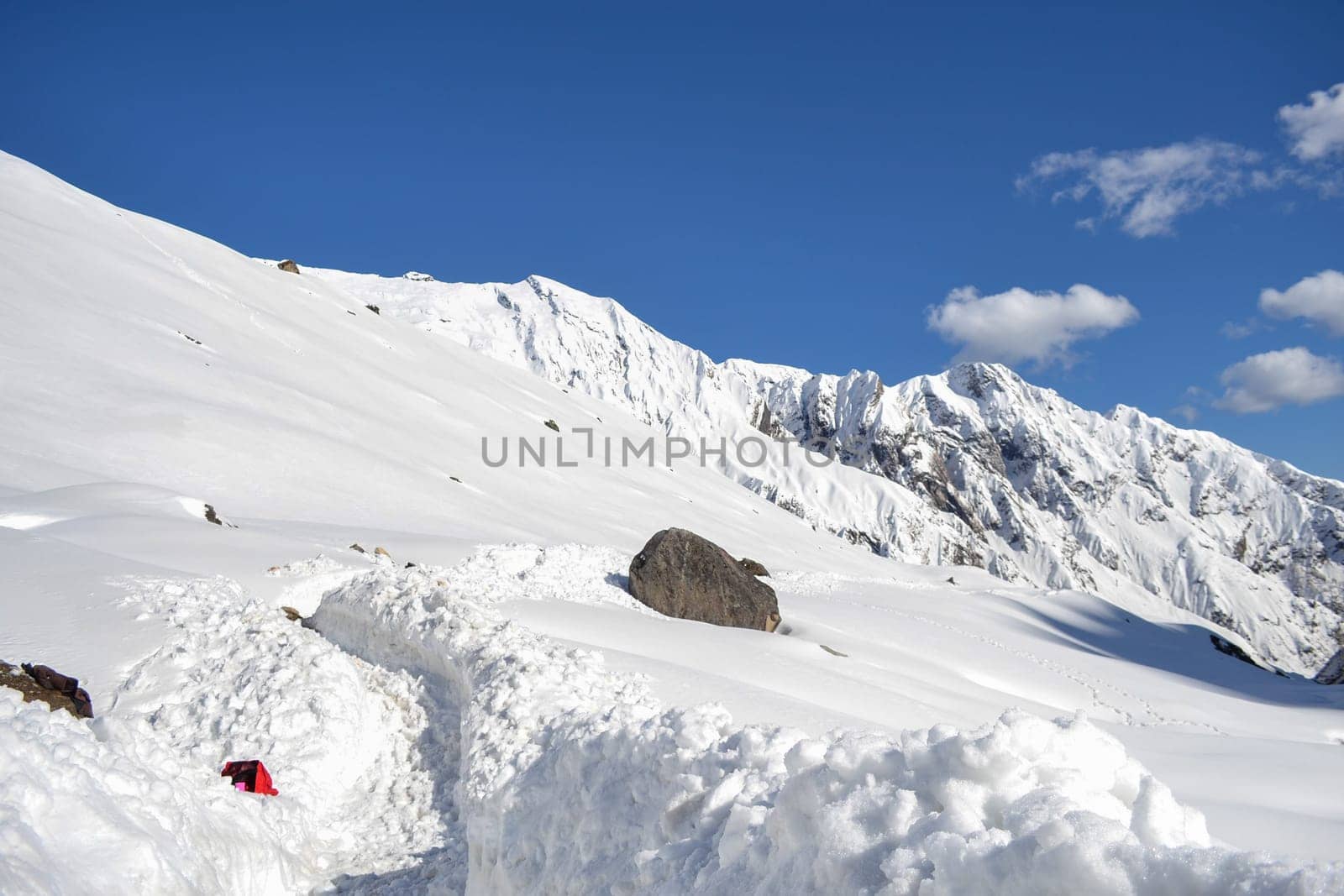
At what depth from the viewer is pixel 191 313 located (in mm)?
32719

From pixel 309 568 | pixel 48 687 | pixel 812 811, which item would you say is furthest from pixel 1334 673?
pixel 48 687

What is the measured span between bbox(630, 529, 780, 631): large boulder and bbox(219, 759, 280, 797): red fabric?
1224cm

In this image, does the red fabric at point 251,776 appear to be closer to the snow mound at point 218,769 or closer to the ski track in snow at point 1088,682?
the snow mound at point 218,769

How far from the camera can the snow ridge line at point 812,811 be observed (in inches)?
130

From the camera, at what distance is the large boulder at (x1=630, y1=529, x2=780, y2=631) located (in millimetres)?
19656

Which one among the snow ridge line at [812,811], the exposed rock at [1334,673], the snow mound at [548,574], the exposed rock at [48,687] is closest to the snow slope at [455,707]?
the snow ridge line at [812,811]

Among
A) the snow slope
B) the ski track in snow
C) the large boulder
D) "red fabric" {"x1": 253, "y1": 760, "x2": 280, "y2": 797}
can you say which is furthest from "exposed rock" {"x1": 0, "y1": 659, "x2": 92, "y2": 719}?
the ski track in snow

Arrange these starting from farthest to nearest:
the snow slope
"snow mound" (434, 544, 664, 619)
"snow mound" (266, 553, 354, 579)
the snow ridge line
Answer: "snow mound" (434, 544, 664, 619), "snow mound" (266, 553, 354, 579), the snow slope, the snow ridge line

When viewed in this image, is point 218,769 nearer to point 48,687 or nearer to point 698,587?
point 48,687

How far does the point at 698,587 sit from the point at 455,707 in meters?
10.6

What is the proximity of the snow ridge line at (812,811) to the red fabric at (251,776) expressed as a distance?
5.88ft

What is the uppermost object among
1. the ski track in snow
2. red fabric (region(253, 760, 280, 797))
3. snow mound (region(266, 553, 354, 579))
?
snow mound (region(266, 553, 354, 579))

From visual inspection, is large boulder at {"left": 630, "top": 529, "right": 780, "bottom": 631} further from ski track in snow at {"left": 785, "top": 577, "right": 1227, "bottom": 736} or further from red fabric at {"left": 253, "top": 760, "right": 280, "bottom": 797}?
red fabric at {"left": 253, "top": 760, "right": 280, "bottom": 797}

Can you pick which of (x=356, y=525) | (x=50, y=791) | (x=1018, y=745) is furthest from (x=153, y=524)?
(x=1018, y=745)
